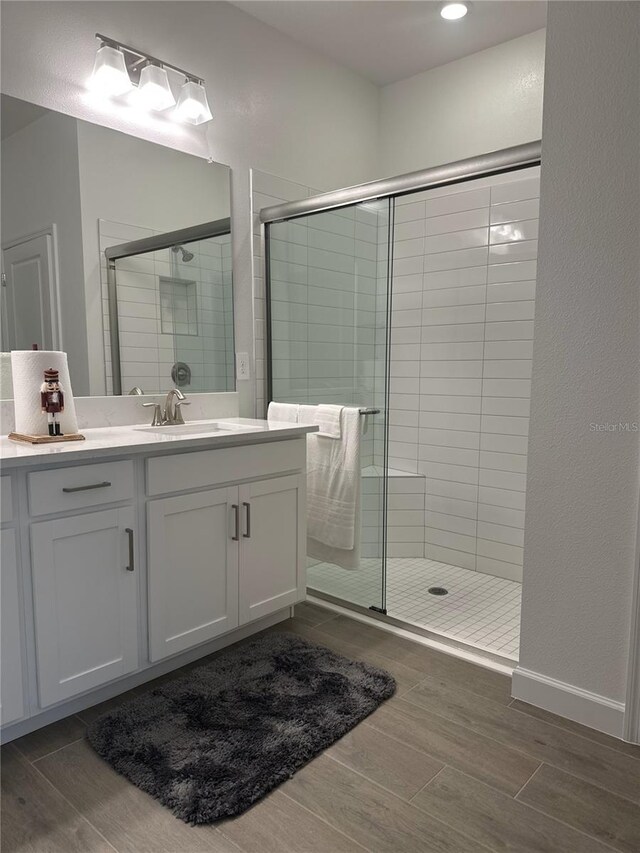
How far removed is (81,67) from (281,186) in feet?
3.59

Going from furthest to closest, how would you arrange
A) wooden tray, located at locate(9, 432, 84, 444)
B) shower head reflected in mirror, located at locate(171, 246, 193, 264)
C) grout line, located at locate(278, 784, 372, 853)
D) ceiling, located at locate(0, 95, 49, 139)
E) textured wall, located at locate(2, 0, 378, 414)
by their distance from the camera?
shower head reflected in mirror, located at locate(171, 246, 193, 264) → textured wall, located at locate(2, 0, 378, 414) → ceiling, located at locate(0, 95, 49, 139) → wooden tray, located at locate(9, 432, 84, 444) → grout line, located at locate(278, 784, 372, 853)

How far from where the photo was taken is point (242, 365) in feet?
9.78

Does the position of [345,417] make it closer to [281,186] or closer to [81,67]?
[281,186]

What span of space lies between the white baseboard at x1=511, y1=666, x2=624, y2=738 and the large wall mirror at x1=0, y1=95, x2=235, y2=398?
1802 mm

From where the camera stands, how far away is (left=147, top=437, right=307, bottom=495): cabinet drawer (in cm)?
199

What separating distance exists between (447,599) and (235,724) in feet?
4.47

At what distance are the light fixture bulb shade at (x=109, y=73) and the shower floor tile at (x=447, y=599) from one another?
7.19ft

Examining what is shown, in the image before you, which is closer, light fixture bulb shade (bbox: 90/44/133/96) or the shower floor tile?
light fixture bulb shade (bbox: 90/44/133/96)

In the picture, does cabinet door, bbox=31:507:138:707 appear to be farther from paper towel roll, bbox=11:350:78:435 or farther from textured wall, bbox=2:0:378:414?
textured wall, bbox=2:0:378:414

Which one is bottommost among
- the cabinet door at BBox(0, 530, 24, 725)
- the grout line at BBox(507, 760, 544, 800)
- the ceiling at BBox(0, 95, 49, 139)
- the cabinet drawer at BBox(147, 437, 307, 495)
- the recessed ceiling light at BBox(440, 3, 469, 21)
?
the grout line at BBox(507, 760, 544, 800)

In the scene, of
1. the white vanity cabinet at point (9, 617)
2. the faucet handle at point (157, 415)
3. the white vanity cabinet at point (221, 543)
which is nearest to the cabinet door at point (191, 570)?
the white vanity cabinet at point (221, 543)

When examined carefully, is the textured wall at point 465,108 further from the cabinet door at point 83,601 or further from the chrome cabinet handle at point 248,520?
the cabinet door at point 83,601

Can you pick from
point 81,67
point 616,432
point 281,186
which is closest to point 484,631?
point 616,432

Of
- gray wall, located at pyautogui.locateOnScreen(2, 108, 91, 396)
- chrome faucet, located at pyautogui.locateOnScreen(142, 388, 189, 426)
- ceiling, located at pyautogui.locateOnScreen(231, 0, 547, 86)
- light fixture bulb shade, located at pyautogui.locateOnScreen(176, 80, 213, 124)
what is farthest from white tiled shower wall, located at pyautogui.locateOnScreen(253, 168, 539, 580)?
gray wall, located at pyautogui.locateOnScreen(2, 108, 91, 396)
